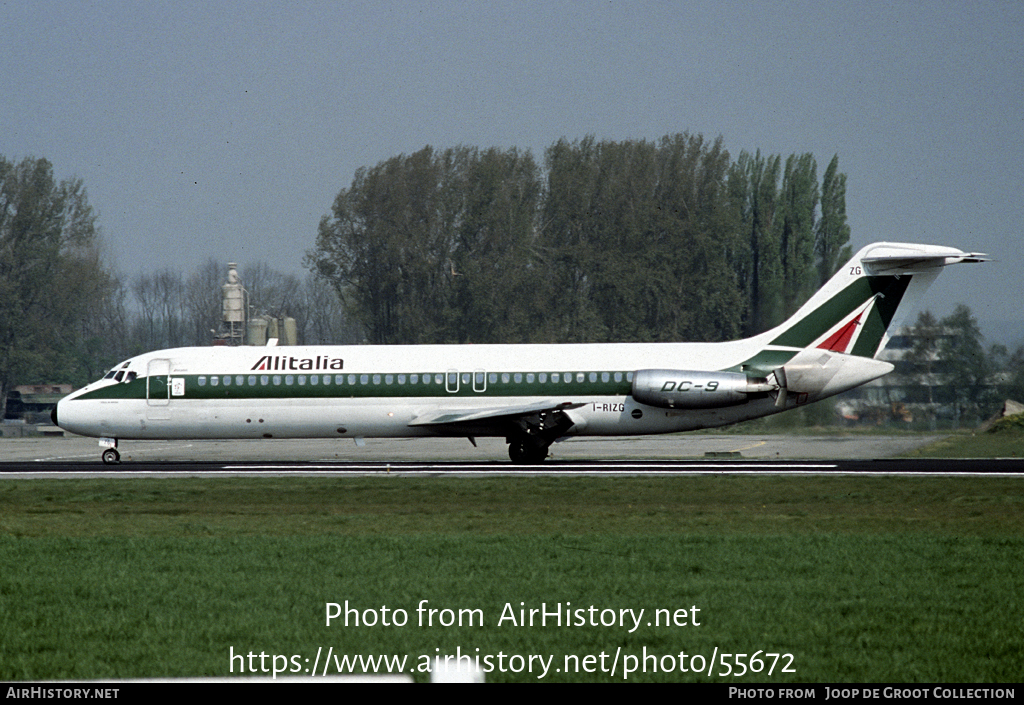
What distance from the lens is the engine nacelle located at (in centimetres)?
2864

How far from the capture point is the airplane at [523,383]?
1136 inches

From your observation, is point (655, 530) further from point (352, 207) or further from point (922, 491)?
point (352, 207)

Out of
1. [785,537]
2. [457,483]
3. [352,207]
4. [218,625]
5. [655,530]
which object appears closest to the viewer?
[218,625]

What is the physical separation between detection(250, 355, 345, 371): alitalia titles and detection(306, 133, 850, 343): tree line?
32984 mm

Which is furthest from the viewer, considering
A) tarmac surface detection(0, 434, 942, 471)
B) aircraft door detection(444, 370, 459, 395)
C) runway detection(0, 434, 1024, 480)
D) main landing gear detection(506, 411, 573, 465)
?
tarmac surface detection(0, 434, 942, 471)

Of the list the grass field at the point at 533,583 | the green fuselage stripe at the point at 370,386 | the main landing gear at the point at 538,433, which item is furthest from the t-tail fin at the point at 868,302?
the grass field at the point at 533,583

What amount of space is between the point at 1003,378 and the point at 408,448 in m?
26.7

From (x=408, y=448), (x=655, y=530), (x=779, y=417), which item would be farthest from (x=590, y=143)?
(x=655, y=530)

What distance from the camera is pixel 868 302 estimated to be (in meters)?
29.0

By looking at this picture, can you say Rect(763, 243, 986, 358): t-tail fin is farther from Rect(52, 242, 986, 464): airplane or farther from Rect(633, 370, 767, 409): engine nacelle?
Rect(633, 370, 767, 409): engine nacelle

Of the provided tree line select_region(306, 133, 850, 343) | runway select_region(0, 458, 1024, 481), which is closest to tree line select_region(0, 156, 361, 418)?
tree line select_region(306, 133, 850, 343)

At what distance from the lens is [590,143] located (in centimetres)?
6725

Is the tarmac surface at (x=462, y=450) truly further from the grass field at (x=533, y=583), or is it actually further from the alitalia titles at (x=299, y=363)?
the grass field at (x=533, y=583)

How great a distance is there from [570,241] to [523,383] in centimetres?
3734
